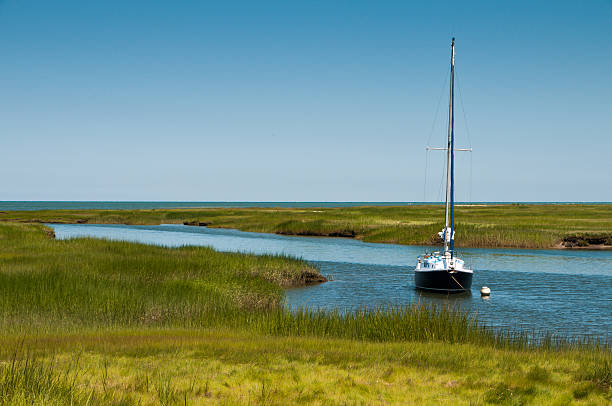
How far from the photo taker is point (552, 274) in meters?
40.9

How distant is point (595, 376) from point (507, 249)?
49890 millimetres

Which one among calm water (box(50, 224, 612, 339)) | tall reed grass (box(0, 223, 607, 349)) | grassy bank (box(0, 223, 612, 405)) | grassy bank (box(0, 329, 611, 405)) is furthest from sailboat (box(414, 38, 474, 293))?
grassy bank (box(0, 329, 611, 405))

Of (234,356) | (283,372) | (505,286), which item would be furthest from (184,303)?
(505,286)

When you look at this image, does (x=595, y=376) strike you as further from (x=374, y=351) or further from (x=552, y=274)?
(x=552, y=274)

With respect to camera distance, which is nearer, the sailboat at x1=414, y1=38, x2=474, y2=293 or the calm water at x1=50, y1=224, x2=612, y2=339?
the calm water at x1=50, y1=224, x2=612, y2=339

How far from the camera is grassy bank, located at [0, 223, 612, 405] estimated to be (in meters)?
11.2

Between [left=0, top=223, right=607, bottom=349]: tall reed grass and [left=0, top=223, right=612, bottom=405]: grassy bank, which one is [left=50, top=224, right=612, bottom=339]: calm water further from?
[left=0, top=223, right=612, bottom=405]: grassy bank

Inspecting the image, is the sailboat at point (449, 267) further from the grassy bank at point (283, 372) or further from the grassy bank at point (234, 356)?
the grassy bank at point (283, 372)

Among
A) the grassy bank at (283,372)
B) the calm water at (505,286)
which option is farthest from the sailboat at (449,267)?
the grassy bank at (283,372)

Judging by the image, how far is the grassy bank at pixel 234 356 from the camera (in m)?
11.2

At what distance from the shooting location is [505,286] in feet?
116

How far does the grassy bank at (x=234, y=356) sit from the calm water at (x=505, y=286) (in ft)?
24.8

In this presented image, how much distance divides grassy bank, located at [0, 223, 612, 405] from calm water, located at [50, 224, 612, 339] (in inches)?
298

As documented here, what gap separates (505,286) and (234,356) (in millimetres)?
26047
